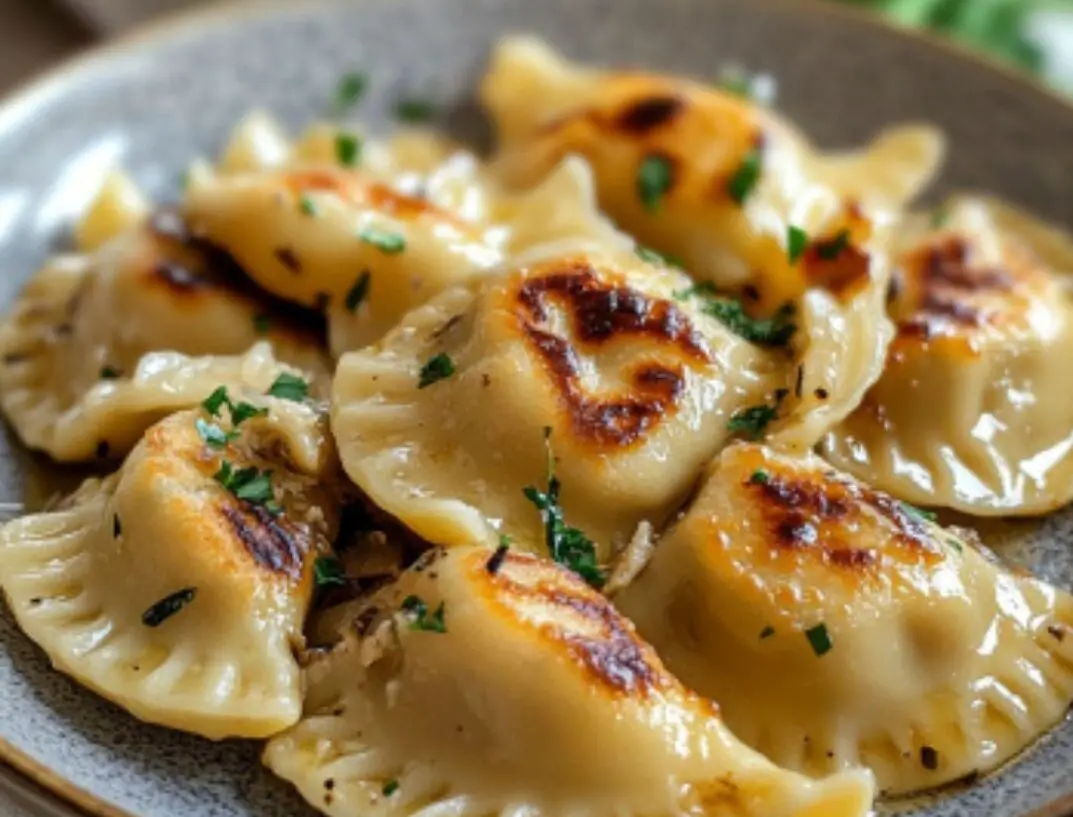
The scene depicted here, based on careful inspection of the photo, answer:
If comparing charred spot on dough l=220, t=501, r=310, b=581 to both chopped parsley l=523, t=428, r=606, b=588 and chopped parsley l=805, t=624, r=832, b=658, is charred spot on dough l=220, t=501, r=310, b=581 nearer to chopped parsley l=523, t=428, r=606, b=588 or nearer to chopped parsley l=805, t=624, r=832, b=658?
chopped parsley l=523, t=428, r=606, b=588

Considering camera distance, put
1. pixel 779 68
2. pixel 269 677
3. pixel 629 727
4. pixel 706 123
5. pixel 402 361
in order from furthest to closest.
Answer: pixel 779 68 → pixel 706 123 → pixel 402 361 → pixel 269 677 → pixel 629 727

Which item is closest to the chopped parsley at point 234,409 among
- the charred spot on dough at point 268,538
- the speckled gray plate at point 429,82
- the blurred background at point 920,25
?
the charred spot on dough at point 268,538

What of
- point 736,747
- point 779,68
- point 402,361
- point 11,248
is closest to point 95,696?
point 402,361

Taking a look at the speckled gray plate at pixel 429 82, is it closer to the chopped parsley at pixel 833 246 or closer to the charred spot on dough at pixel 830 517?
the charred spot on dough at pixel 830 517

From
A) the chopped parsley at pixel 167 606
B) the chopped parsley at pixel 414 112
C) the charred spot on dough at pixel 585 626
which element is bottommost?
the chopped parsley at pixel 414 112

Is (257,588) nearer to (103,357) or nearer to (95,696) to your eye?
(95,696)
